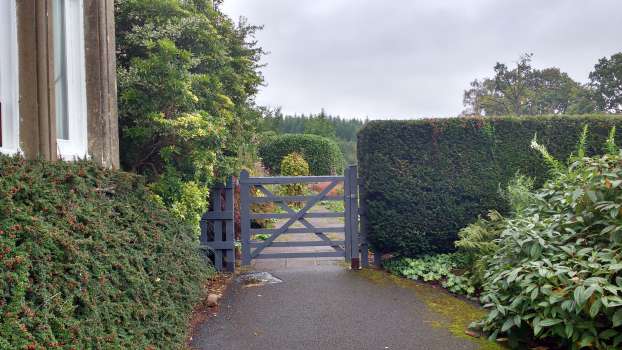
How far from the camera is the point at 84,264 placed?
7.45 feet

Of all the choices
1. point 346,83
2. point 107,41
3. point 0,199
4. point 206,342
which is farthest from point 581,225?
point 346,83

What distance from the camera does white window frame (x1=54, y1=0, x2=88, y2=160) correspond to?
3.36m

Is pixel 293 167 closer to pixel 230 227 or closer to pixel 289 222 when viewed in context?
pixel 289 222

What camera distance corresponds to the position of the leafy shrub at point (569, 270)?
2.97 m

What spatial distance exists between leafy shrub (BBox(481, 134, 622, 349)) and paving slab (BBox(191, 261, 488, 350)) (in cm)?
53

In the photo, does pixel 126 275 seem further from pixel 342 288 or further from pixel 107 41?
pixel 342 288

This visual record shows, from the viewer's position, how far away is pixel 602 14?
918 centimetres

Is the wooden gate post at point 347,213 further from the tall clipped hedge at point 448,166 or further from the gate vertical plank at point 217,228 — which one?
the gate vertical plank at point 217,228

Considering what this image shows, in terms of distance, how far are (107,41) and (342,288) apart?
3.71 meters

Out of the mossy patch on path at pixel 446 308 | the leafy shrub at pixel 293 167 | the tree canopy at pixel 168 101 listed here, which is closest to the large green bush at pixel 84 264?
the tree canopy at pixel 168 101

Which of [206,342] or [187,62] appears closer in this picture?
[206,342]

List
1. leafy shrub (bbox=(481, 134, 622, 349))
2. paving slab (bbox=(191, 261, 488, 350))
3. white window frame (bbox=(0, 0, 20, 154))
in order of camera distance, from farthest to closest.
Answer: paving slab (bbox=(191, 261, 488, 350)), leafy shrub (bbox=(481, 134, 622, 349)), white window frame (bbox=(0, 0, 20, 154))

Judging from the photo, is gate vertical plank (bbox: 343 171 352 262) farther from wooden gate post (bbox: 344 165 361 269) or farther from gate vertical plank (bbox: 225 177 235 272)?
gate vertical plank (bbox: 225 177 235 272)

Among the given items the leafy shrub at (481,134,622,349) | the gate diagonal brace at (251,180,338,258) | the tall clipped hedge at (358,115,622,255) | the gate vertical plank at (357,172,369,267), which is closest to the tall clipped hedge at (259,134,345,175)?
the gate diagonal brace at (251,180,338,258)
